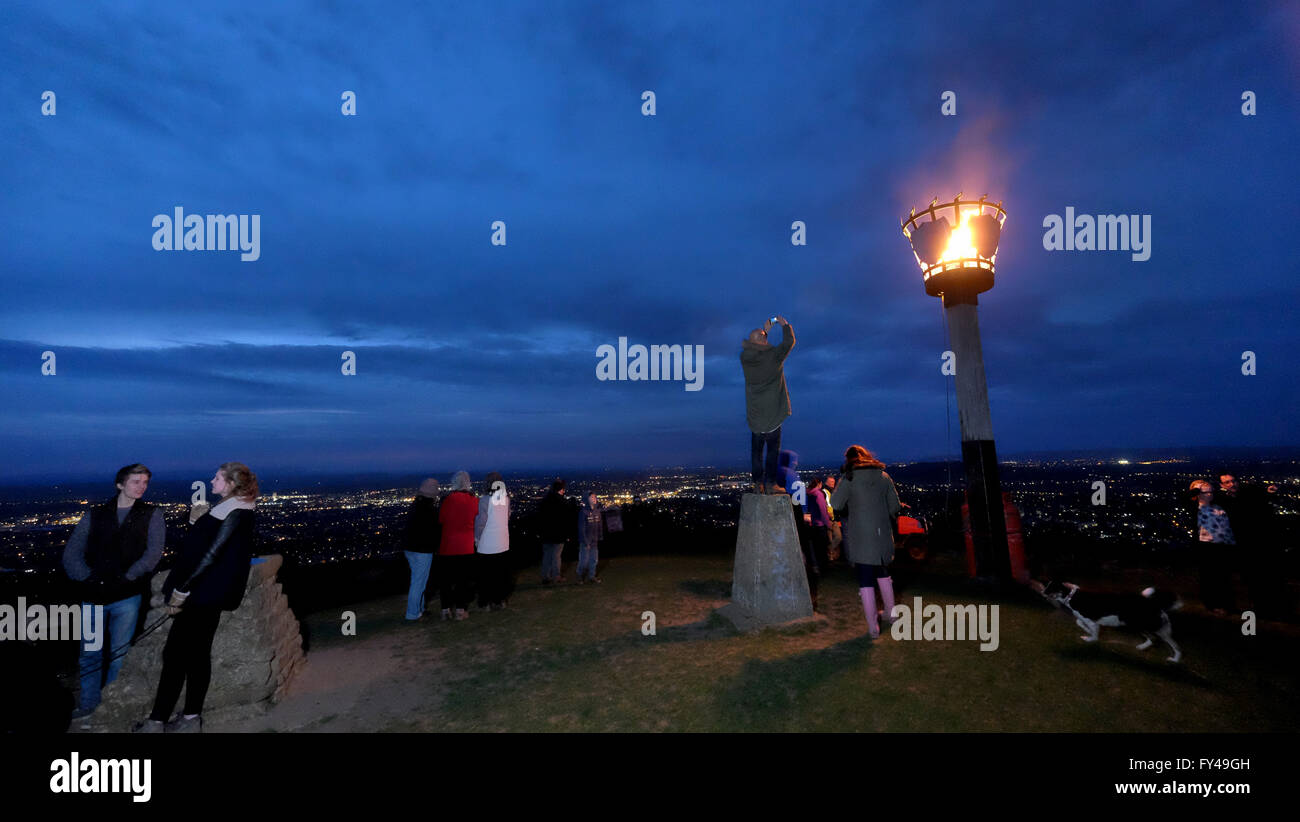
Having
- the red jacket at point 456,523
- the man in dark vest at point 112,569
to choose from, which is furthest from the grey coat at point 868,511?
the man in dark vest at point 112,569

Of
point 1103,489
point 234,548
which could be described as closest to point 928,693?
point 234,548

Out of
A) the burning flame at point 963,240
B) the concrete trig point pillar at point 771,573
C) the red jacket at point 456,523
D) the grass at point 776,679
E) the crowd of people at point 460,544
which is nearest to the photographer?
the grass at point 776,679

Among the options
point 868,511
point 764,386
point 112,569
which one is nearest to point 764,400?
point 764,386

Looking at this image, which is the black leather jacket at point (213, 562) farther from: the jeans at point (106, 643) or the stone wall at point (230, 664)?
the jeans at point (106, 643)

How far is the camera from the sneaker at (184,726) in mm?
3736

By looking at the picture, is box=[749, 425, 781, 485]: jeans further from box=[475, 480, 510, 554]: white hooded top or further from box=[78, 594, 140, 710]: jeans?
box=[78, 594, 140, 710]: jeans

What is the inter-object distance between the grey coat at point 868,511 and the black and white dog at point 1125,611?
1948 mm

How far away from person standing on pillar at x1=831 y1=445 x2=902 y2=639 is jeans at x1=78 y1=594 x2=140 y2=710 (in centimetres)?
701

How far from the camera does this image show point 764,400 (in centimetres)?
710

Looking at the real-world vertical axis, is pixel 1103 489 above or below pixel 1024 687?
above
